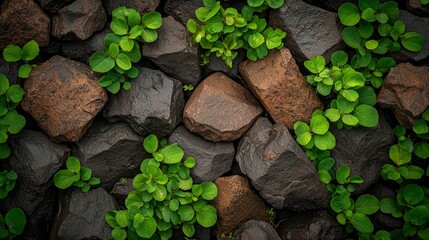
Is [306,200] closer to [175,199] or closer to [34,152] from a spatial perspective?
[175,199]

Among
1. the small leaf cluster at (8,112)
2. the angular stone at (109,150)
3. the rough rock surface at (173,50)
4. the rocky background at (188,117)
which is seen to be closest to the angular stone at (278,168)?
the rocky background at (188,117)

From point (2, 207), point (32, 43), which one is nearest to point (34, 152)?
point (2, 207)

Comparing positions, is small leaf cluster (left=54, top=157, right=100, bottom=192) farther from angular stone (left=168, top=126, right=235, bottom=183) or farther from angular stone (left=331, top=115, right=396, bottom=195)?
angular stone (left=331, top=115, right=396, bottom=195)

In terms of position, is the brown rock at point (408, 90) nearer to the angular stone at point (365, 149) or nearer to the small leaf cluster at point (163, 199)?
the angular stone at point (365, 149)

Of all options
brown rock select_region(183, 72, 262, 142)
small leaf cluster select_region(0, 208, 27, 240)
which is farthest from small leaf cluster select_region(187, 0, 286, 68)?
small leaf cluster select_region(0, 208, 27, 240)

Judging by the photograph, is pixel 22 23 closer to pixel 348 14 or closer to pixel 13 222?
pixel 13 222

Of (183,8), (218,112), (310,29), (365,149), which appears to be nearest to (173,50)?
(183,8)
